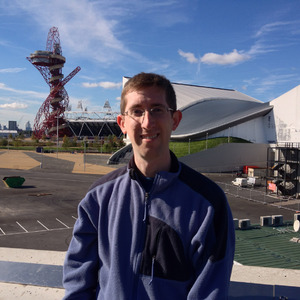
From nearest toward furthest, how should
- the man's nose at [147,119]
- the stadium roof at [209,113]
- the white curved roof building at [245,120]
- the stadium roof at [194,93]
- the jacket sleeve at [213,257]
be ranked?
1. the jacket sleeve at [213,257]
2. the man's nose at [147,119]
3. the white curved roof building at [245,120]
4. the stadium roof at [209,113]
5. the stadium roof at [194,93]

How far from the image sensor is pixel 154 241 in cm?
229

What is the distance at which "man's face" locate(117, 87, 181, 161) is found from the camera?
235 cm

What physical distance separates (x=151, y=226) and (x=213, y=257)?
19.7 inches

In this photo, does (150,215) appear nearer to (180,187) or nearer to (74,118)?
(180,187)

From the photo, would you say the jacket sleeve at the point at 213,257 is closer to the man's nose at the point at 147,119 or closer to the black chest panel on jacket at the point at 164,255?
the black chest panel on jacket at the point at 164,255

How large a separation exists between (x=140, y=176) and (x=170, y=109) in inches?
23.5

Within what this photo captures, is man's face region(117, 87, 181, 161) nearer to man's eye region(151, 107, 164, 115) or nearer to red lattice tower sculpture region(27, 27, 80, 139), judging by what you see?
man's eye region(151, 107, 164, 115)

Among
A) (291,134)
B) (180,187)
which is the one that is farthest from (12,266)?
(291,134)

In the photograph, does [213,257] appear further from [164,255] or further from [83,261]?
[83,261]

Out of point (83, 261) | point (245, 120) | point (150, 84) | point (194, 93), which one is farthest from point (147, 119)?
point (194, 93)

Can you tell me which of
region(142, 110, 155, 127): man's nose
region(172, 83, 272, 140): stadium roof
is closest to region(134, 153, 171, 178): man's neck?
region(142, 110, 155, 127): man's nose

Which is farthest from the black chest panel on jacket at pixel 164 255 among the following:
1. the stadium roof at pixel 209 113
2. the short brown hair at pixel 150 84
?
the stadium roof at pixel 209 113

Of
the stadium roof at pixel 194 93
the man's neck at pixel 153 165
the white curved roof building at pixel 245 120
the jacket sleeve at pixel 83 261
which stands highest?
the stadium roof at pixel 194 93

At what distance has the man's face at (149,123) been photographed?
7.70 ft
